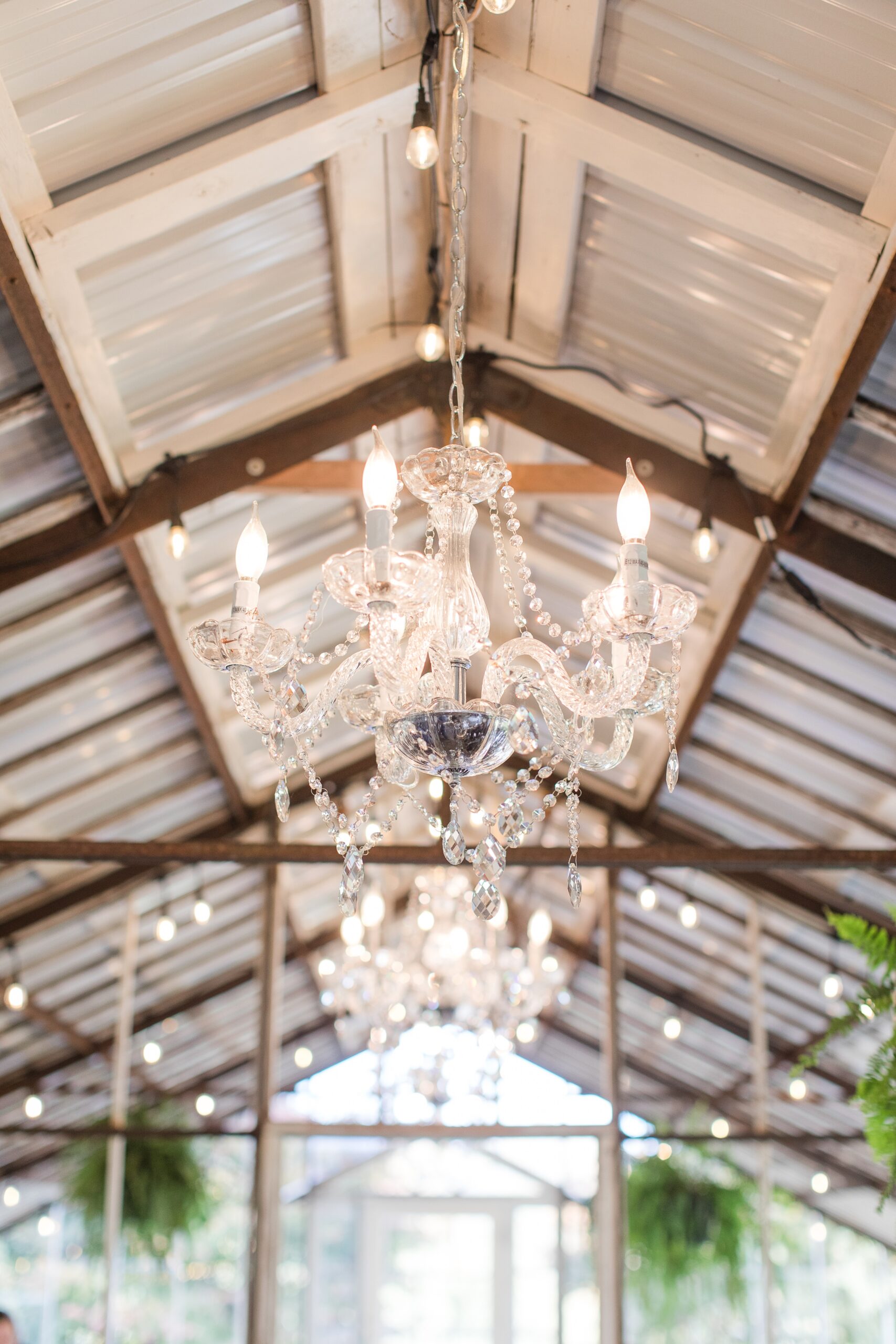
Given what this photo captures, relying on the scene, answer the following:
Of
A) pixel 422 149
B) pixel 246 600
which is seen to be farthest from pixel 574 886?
pixel 422 149

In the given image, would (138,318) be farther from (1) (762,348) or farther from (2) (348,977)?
(2) (348,977)

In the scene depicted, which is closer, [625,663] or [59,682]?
[625,663]

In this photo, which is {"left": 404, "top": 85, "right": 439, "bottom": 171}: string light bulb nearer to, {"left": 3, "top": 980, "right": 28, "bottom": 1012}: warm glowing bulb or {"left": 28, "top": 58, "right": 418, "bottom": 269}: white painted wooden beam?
{"left": 28, "top": 58, "right": 418, "bottom": 269}: white painted wooden beam

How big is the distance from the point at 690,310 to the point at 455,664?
2.25 meters

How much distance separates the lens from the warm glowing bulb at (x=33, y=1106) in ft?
33.1

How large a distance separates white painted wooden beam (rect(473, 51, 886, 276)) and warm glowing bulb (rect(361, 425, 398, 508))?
180 centimetres

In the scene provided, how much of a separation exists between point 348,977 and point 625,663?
639 centimetres

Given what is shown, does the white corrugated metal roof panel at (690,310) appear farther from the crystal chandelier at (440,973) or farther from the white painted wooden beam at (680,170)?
the crystal chandelier at (440,973)

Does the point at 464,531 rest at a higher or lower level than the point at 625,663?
higher

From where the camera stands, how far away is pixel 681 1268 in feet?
28.9

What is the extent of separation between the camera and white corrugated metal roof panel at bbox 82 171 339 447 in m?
3.89

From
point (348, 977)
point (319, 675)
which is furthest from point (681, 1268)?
point (319, 675)

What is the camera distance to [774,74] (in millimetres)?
3162

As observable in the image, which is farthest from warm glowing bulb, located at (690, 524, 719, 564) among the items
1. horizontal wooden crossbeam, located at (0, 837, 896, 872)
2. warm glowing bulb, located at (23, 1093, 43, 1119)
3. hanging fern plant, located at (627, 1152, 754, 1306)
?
warm glowing bulb, located at (23, 1093, 43, 1119)
